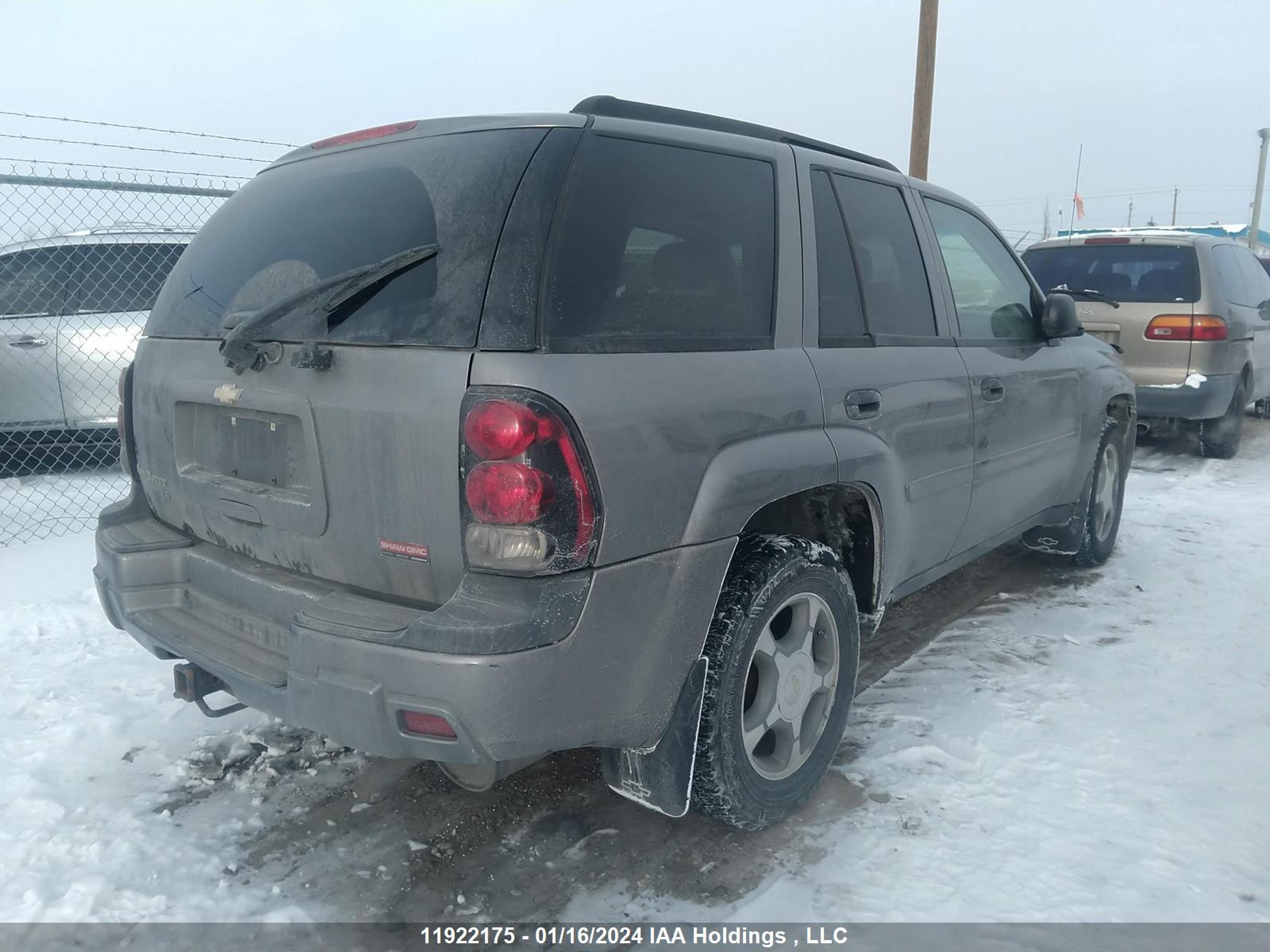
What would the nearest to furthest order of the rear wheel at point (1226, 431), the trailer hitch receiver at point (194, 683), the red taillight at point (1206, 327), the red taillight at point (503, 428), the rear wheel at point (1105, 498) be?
the red taillight at point (503, 428), the trailer hitch receiver at point (194, 683), the rear wheel at point (1105, 498), the red taillight at point (1206, 327), the rear wheel at point (1226, 431)

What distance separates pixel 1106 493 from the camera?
5172 millimetres

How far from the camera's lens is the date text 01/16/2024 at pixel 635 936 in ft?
7.67

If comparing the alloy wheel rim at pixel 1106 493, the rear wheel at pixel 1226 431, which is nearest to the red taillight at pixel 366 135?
the alloy wheel rim at pixel 1106 493

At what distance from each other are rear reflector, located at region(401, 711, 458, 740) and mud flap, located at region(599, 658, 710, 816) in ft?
1.69

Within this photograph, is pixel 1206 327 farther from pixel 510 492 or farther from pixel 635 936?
pixel 510 492

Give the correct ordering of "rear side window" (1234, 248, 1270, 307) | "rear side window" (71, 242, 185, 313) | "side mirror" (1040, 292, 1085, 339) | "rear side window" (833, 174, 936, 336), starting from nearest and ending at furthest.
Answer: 1. "rear side window" (833, 174, 936, 336)
2. "side mirror" (1040, 292, 1085, 339)
3. "rear side window" (71, 242, 185, 313)
4. "rear side window" (1234, 248, 1270, 307)

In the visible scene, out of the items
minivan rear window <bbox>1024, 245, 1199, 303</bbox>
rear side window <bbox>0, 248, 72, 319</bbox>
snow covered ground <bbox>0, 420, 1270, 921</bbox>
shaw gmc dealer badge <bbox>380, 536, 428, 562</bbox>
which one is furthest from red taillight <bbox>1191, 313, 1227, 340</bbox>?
rear side window <bbox>0, 248, 72, 319</bbox>

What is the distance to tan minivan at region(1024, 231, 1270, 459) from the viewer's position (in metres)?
7.55

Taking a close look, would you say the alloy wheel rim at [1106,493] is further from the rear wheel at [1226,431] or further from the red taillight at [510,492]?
the red taillight at [510,492]

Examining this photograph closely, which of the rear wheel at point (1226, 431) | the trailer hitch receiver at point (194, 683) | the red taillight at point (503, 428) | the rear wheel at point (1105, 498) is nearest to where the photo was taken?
the red taillight at point (503, 428)

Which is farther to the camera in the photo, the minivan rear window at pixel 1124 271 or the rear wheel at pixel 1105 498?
the minivan rear window at pixel 1124 271

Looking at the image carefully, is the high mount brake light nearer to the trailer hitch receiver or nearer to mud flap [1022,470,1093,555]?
the trailer hitch receiver

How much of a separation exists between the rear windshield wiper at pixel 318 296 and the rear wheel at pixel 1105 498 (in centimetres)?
385

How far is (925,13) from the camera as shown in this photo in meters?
10.4
